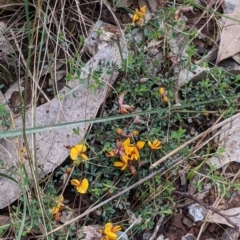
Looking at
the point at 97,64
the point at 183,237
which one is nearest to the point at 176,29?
the point at 97,64

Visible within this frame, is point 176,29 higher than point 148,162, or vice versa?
point 176,29

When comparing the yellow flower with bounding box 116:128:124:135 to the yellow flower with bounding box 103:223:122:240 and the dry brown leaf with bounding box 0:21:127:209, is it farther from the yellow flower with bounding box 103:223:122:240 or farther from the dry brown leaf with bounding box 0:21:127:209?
the yellow flower with bounding box 103:223:122:240

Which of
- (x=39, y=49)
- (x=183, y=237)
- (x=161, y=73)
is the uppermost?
(x=39, y=49)

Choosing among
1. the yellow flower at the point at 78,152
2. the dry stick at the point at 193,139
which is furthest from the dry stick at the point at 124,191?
the yellow flower at the point at 78,152

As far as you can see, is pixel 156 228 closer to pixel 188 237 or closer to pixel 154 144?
pixel 188 237

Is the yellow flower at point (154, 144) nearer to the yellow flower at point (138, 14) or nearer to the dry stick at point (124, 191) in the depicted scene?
the dry stick at point (124, 191)

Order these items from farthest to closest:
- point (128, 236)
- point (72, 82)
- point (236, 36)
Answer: point (236, 36)
point (72, 82)
point (128, 236)

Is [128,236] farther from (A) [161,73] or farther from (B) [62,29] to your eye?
(B) [62,29]
